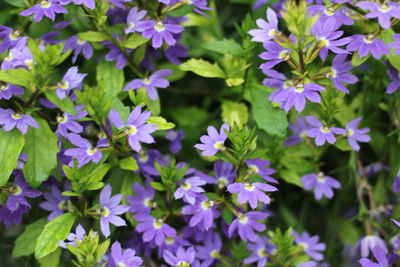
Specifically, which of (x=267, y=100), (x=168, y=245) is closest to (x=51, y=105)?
(x=168, y=245)

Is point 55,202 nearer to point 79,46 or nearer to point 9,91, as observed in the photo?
point 9,91

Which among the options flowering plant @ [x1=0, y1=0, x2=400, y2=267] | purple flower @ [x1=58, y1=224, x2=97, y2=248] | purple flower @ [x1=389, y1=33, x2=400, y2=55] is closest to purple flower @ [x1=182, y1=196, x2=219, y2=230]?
flowering plant @ [x1=0, y1=0, x2=400, y2=267]

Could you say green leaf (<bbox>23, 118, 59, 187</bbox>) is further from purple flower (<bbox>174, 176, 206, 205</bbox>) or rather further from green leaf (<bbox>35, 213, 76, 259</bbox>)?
purple flower (<bbox>174, 176, 206, 205</bbox>)

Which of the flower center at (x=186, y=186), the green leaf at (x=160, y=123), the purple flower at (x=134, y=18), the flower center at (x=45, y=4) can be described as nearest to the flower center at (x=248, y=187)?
the flower center at (x=186, y=186)

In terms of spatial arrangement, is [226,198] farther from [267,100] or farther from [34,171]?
[34,171]

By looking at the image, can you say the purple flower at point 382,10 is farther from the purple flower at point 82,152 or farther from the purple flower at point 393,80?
the purple flower at point 82,152

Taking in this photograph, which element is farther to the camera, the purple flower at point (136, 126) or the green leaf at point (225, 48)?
the green leaf at point (225, 48)

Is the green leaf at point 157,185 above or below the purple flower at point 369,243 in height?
above
